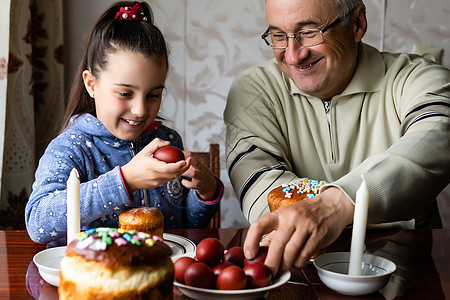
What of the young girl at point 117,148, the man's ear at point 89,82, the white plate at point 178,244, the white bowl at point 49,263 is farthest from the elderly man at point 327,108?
the white bowl at point 49,263

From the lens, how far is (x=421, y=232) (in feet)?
4.93

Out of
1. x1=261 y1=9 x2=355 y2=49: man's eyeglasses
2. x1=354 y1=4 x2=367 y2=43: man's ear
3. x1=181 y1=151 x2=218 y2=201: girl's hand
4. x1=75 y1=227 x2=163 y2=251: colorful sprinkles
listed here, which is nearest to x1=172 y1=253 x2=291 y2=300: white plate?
x1=75 y1=227 x2=163 y2=251: colorful sprinkles

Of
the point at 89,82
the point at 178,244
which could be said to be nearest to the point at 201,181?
the point at 178,244

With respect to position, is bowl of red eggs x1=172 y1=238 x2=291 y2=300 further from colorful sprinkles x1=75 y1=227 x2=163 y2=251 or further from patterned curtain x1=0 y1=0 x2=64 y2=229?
patterned curtain x1=0 y1=0 x2=64 y2=229

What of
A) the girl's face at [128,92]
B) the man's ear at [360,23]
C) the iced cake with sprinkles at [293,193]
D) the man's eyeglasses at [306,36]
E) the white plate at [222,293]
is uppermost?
the man's ear at [360,23]

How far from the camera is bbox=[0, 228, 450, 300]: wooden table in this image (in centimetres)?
105

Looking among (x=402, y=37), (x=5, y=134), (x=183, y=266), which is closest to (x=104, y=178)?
(x=183, y=266)

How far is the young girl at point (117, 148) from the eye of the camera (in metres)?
1.40

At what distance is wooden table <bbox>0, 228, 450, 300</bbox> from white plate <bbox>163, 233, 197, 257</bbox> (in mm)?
58

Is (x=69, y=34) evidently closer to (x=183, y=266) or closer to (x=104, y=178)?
(x=104, y=178)

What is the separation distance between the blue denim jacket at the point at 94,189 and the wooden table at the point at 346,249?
93 mm

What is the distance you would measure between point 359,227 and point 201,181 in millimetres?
719

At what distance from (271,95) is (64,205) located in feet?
3.01

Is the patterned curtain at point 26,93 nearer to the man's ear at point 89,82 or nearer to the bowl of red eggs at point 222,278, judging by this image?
the man's ear at point 89,82
